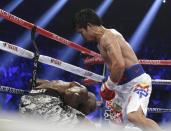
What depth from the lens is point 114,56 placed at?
6.17 feet

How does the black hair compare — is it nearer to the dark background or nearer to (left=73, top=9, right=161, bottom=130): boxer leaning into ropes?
(left=73, top=9, right=161, bottom=130): boxer leaning into ropes

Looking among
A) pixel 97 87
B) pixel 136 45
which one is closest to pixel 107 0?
pixel 136 45

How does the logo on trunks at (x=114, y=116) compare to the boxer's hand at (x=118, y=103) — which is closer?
the boxer's hand at (x=118, y=103)

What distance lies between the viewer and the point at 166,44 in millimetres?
7344

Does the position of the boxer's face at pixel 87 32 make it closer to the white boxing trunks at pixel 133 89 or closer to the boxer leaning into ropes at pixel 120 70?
the boxer leaning into ropes at pixel 120 70

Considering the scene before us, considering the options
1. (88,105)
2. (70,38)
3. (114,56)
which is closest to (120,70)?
(114,56)

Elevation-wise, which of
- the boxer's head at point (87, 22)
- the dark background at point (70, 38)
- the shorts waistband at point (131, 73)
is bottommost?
the shorts waistband at point (131, 73)

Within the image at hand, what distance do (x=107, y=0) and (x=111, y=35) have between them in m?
5.82

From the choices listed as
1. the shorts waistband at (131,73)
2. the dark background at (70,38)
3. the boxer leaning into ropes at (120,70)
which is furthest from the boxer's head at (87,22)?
the dark background at (70,38)

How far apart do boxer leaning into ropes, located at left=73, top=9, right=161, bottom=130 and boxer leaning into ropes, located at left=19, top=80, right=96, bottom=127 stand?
0.24m

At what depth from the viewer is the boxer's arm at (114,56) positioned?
1.88 m

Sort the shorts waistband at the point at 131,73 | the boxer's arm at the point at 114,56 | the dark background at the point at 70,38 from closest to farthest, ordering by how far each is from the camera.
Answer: the boxer's arm at the point at 114,56 < the shorts waistband at the point at 131,73 < the dark background at the point at 70,38

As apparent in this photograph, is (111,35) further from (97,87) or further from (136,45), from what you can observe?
(136,45)

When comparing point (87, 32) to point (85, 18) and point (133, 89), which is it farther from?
point (133, 89)
